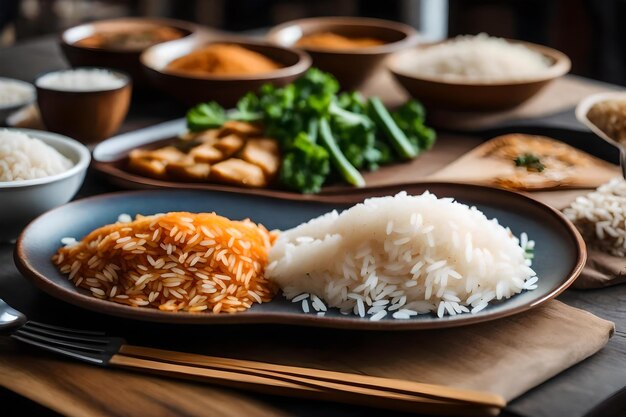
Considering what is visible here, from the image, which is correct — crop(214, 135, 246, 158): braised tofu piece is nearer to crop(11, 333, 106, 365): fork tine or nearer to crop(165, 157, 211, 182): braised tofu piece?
crop(165, 157, 211, 182): braised tofu piece

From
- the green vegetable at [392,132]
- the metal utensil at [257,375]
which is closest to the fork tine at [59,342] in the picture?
the metal utensil at [257,375]

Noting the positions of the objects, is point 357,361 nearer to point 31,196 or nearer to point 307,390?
point 307,390

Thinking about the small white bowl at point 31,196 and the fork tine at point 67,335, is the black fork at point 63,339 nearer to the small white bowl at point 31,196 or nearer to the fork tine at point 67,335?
the fork tine at point 67,335

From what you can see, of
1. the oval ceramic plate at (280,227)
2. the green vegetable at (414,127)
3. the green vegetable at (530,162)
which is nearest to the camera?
the oval ceramic plate at (280,227)

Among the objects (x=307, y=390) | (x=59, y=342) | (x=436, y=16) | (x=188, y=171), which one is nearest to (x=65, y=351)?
(x=59, y=342)

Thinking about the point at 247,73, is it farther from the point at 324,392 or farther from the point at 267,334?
the point at 324,392

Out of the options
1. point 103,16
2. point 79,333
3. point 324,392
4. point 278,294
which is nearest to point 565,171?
point 278,294
